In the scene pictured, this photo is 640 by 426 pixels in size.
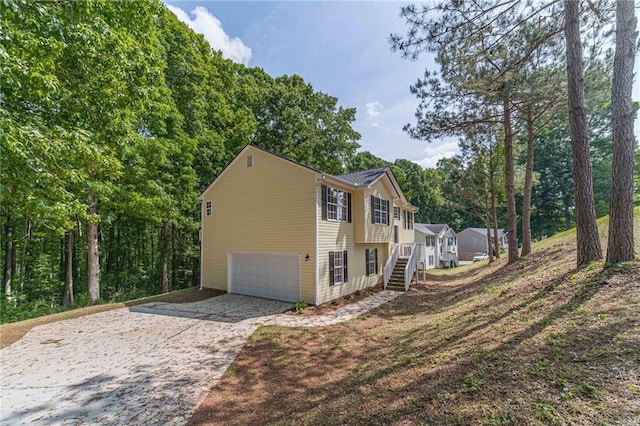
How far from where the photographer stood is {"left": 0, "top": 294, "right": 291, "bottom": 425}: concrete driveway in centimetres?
407

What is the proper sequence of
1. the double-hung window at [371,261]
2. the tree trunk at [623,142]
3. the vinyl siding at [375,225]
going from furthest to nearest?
the double-hung window at [371,261] → the vinyl siding at [375,225] → the tree trunk at [623,142]

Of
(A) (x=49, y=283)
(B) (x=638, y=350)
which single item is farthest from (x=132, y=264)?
(B) (x=638, y=350)

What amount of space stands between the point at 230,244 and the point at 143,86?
7179 millimetres

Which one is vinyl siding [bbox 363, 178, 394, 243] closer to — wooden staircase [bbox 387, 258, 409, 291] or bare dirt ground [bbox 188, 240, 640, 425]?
wooden staircase [bbox 387, 258, 409, 291]

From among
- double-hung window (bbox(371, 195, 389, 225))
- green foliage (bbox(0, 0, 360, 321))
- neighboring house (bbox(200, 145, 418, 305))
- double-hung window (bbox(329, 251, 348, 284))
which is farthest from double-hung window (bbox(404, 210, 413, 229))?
double-hung window (bbox(329, 251, 348, 284))

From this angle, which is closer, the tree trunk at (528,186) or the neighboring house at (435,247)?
the tree trunk at (528,186)

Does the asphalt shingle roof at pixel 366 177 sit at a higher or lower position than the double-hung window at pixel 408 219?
higher

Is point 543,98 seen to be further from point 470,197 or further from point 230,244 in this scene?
point 230,244

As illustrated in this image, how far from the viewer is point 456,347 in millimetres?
4793

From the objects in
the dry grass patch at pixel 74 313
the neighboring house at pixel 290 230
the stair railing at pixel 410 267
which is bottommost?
the dry grass patch at pixel 74 313

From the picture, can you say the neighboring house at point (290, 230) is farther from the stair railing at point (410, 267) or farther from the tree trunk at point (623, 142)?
the tree trunk at point (623, 142)

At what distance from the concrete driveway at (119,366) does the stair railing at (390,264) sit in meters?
7.72

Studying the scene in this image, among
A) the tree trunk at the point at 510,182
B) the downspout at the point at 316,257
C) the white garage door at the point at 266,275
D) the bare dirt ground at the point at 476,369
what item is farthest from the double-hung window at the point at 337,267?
the tree trunk at the point at 510,182

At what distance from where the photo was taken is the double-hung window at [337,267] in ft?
36.8
